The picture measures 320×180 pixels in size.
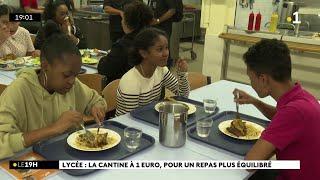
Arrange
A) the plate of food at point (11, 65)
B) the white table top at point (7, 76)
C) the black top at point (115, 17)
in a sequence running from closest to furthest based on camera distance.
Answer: the white table top at point (7, 76)
the plate of food at point (11, 65)
the black top at point (115, 17)

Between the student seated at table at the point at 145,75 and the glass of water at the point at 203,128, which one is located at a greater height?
the student seated at table at the point at 145,75

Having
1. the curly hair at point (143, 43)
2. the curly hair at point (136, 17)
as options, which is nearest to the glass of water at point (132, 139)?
the curly hair at point (143, 43)

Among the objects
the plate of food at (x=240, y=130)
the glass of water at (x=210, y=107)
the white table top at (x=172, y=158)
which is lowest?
the white table top at (x=172, y=158)

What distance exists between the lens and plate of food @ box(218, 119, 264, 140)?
5.24 feet

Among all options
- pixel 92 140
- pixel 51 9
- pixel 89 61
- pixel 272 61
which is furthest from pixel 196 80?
pixel 51 9

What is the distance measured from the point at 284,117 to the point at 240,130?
346 mm

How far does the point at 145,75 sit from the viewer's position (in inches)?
83.6

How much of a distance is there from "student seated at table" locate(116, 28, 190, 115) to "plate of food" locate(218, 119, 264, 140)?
0.57m

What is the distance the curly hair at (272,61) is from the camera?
1427 mm

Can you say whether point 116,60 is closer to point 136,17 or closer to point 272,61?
point 136,17

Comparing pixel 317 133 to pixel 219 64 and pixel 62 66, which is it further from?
pixel 219 64

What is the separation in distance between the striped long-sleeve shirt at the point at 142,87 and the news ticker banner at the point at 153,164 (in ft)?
2.18

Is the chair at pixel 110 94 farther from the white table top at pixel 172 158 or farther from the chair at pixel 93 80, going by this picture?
the white table top at pixel 172 158

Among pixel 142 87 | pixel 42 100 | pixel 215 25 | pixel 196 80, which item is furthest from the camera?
pixel 215 25
